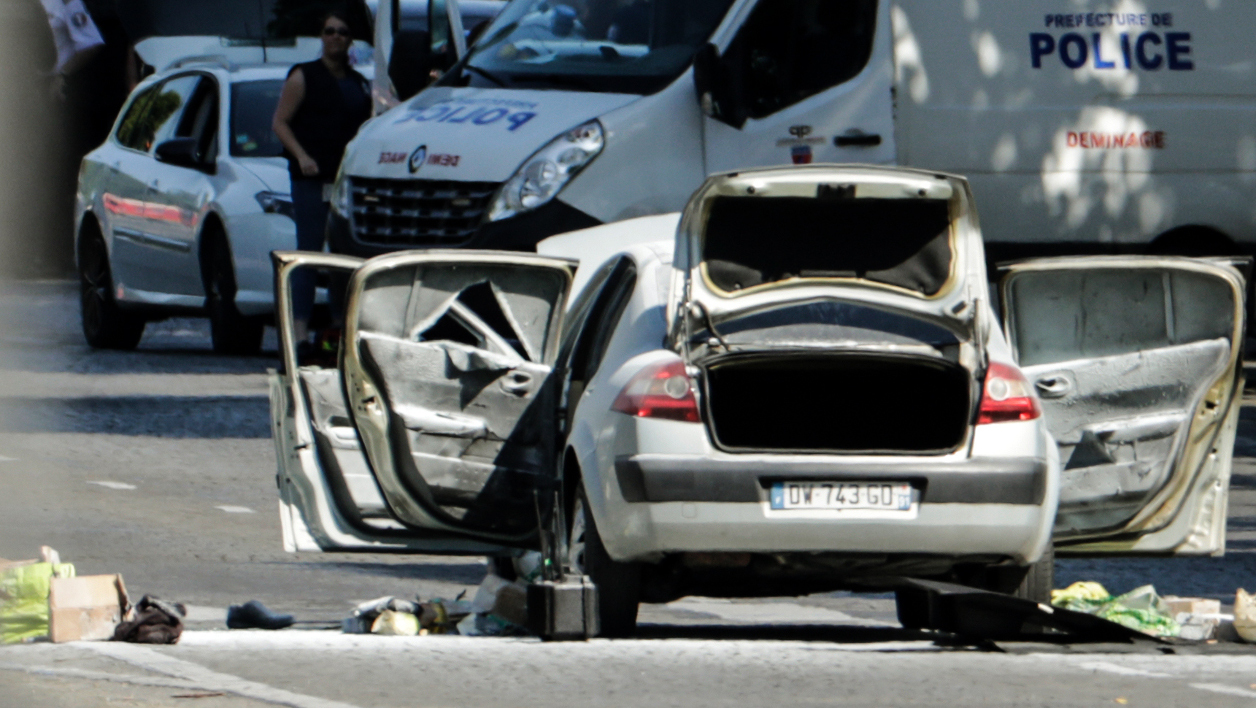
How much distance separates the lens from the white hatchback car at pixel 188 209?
16.3 meters

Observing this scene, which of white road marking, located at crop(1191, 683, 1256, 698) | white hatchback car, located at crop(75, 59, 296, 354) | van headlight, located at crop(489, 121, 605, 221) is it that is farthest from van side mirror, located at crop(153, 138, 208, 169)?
white road marking, located at crop(1191, 683, 1256, 698)

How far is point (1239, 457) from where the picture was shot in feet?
42.7

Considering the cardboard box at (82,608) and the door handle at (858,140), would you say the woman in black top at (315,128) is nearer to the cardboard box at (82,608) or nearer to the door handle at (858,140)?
the door handle at (858,140)

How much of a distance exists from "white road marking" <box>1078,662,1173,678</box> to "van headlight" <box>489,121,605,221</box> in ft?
20.3

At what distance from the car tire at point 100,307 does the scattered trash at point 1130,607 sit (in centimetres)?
1173

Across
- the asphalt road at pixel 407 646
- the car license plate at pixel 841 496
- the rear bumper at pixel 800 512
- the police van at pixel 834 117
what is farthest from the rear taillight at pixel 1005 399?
the police van at pixel 834 117

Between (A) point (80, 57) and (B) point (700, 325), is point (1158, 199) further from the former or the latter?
(A) point (80, 57)

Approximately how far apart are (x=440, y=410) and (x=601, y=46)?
565 centimetres

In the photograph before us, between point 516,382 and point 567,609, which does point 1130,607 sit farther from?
point 516,382

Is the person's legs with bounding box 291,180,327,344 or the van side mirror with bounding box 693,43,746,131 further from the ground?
the van side mirror with bounding box 693,43,746,131

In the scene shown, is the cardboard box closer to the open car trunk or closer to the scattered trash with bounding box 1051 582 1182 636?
the open car trunk

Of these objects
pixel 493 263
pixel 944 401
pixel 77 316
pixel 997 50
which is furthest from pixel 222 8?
pixel 944 401

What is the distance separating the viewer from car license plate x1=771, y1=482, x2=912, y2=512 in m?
6.58

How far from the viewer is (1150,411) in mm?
7719
